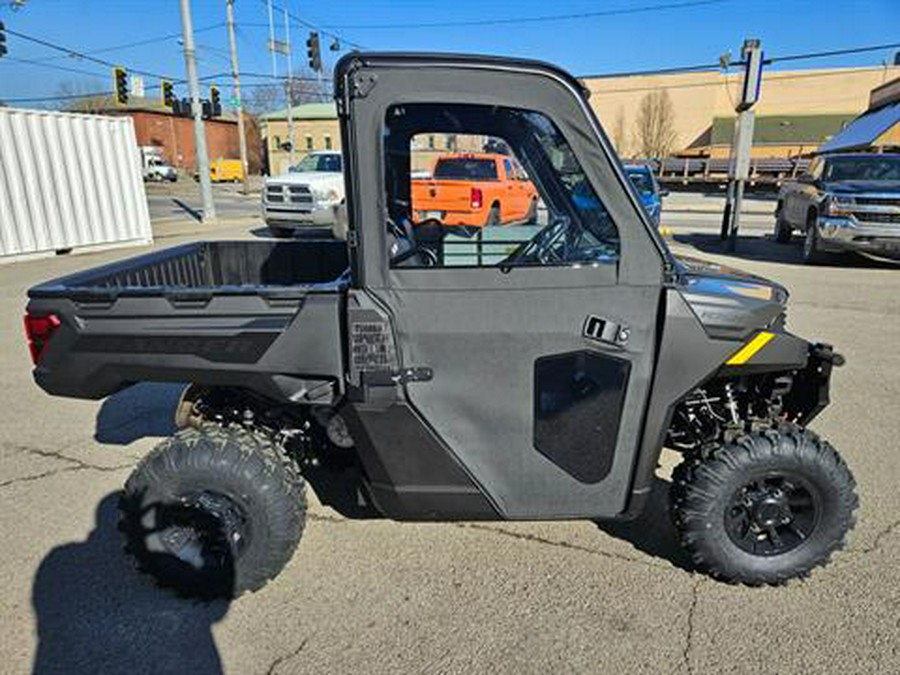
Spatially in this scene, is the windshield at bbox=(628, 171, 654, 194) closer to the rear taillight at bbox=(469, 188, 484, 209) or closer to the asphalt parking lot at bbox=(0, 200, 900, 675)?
the asphalt parking lot at bbox=(0, 200, 900, 675)

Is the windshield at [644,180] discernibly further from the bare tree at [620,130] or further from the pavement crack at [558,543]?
the bare tree at [620,130]

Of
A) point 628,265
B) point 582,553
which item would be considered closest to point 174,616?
point 582,553

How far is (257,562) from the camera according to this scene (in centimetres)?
244

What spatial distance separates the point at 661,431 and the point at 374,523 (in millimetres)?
1540

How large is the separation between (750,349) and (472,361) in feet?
3.54

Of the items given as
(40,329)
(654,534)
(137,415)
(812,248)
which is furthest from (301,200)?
(654,534)

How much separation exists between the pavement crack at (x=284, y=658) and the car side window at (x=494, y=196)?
150 centimetres

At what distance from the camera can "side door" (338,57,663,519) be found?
2.06 metres

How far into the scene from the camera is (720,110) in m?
56.8

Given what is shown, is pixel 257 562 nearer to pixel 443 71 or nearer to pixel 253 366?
pixel 253 366

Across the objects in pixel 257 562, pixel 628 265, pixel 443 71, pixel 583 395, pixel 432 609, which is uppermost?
pixel 443 71

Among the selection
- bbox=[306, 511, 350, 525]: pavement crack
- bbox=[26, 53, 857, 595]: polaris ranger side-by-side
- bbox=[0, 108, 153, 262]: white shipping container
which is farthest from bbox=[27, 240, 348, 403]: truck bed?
bbox=[0, 108, 153, 262]: white shipping container

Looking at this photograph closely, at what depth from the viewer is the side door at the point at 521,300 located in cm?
206

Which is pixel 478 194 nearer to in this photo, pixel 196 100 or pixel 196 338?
pixel 196 338
